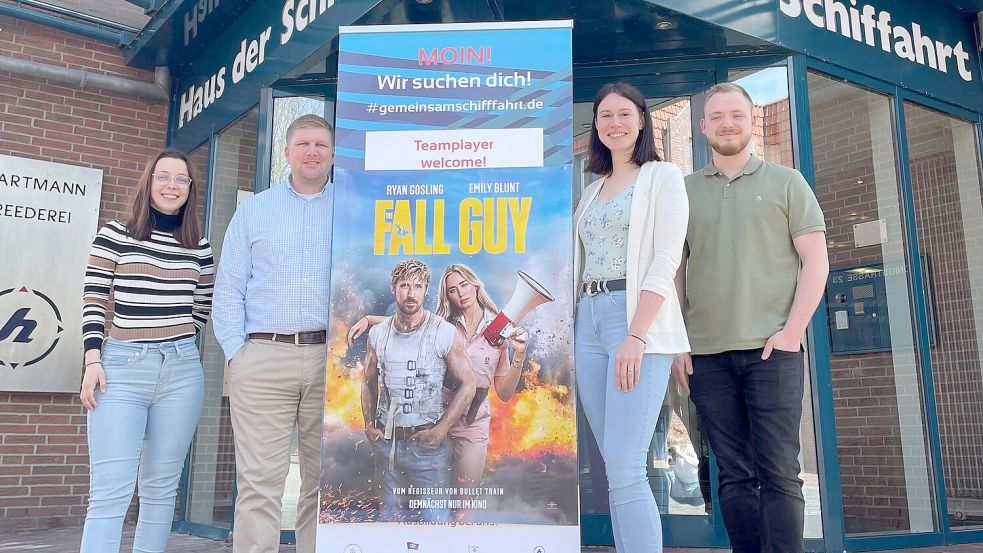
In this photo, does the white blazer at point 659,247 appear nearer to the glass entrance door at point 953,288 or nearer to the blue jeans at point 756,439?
the blue jeans at point 756,439

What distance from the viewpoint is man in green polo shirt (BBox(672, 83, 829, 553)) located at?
235 cm

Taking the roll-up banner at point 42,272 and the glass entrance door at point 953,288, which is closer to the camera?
the glass entrance door at point 953,288

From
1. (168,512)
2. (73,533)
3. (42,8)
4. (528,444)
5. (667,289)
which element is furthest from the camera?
(42,8)

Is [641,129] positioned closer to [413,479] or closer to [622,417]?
[622,417]

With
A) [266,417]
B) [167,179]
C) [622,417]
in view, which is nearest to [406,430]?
[266,417]

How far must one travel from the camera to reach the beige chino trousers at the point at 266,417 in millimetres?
2639

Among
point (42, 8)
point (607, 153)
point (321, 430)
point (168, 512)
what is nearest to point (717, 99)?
point (607, 153)

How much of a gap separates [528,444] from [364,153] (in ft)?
3.87

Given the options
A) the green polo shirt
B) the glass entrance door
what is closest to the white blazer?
the green polo shirt

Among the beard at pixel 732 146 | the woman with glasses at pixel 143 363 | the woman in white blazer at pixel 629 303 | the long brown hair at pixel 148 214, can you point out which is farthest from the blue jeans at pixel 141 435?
the beard at pixel 732 146

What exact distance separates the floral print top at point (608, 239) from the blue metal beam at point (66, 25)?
4.51m

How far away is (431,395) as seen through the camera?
2.55m

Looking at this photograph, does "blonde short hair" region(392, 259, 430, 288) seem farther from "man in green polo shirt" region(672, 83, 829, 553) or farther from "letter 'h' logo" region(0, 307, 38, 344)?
"letter 'h' logo" region(0, 307, 38, 344)

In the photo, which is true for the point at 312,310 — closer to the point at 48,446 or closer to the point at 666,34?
the point at 666,34
